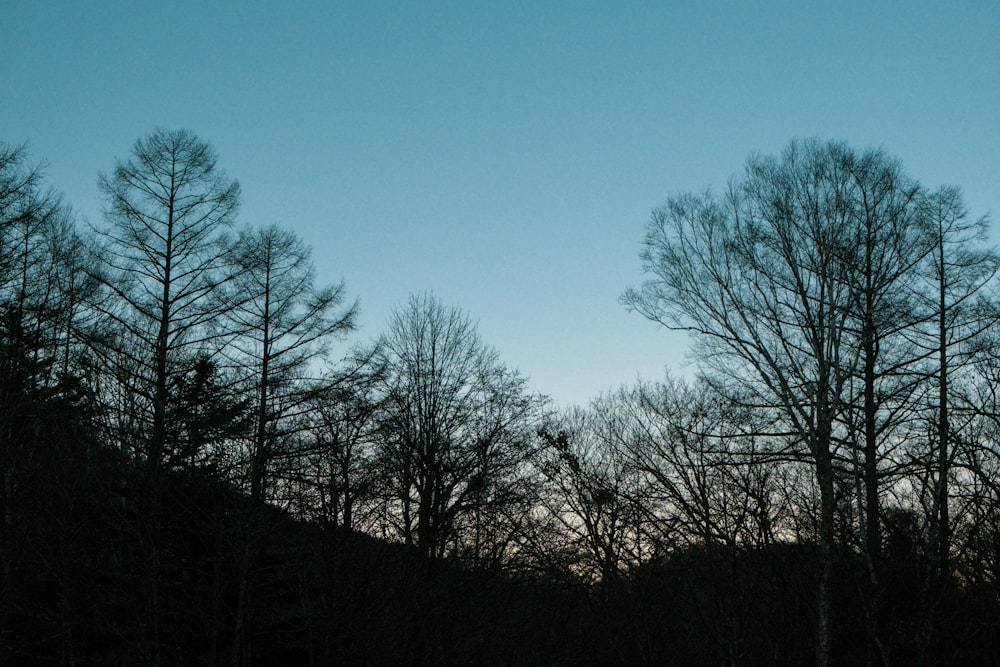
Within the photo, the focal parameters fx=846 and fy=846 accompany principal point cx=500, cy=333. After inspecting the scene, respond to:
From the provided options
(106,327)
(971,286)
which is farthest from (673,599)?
(106,327)

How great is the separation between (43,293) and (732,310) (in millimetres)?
14643

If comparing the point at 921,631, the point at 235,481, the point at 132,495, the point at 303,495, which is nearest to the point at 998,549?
the point at 921,631

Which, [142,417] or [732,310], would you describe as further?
[732,310]

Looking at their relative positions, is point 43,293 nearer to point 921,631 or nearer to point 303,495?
point 303,495

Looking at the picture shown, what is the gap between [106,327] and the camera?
1656 centimetres

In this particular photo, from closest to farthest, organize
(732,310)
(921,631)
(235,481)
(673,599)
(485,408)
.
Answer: (921,631) < (235,481) < (673,599) < (732,310) < (485,408)

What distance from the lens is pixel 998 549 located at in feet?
35.4

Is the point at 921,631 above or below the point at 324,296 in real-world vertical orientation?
below

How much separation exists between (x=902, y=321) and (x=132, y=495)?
14.2 m

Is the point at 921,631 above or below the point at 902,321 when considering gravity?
below

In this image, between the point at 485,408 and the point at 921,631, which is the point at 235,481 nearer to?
the point at 485,408

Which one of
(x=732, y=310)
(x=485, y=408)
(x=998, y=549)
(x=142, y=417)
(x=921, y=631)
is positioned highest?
(x=732, y=310)

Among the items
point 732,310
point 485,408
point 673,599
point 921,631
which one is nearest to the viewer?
point 921,631

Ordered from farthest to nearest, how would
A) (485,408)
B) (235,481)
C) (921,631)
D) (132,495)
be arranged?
(485,408) < (235,481) < (132,495) < (921,631)
